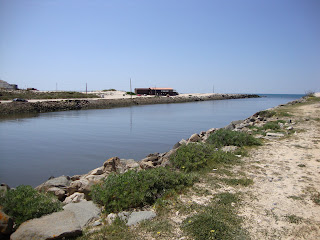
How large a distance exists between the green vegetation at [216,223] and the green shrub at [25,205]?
260 centimetres

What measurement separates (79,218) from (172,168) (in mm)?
3244

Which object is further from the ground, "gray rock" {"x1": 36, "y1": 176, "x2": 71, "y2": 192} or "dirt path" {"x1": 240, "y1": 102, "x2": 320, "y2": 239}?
"dirt path" {"x1": 240, "y1": 102, "x2": 320, "y2": 239}

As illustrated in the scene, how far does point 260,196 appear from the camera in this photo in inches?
200

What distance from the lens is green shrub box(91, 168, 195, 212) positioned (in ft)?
15.7

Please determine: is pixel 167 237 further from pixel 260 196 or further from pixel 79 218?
pixel 260 196

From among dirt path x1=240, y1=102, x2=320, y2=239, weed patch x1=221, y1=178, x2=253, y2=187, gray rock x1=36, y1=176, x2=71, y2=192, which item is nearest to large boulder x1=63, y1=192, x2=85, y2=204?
gray rock x1=36, y1=176, x2=71, y2=192

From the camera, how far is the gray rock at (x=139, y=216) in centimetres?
420

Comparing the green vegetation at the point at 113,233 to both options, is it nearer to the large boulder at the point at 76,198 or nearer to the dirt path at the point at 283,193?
the large boulder at the point at 76,198

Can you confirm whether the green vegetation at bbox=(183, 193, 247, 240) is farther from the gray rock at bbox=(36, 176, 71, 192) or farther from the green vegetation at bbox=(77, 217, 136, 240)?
the gray rock at bbox=(36, 176, 71, 192)

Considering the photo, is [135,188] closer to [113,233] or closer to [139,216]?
[139,216]

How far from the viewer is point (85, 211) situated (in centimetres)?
466

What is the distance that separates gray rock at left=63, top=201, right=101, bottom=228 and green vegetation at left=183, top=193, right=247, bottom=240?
176 centimetres

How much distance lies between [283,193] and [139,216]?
126 inches

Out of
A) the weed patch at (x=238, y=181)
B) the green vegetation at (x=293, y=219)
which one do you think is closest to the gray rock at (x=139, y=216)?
the weed patch at (x=238, y=181)
